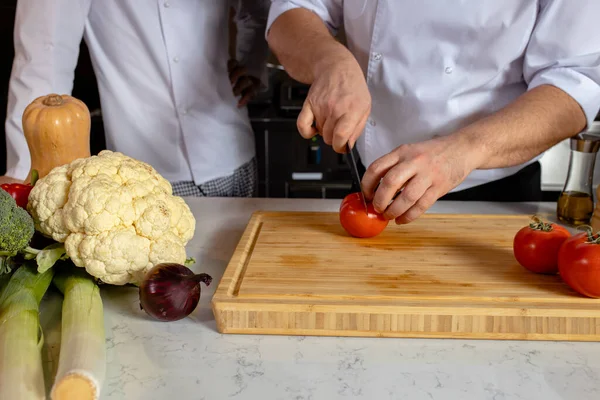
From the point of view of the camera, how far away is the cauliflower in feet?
2.62

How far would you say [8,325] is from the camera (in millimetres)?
700

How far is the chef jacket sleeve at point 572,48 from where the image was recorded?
3.66 feet

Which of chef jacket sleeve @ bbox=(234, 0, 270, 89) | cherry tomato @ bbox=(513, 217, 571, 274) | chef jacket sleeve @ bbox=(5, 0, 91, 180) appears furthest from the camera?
chef jacket sleeve @ bbox=(234, 0, 270, 89)

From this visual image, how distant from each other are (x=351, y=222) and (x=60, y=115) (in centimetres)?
52

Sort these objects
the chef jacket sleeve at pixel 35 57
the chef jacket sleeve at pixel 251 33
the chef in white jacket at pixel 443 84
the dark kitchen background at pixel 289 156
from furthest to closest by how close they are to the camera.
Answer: the dark kitchen background at pixel 289 156 < the chef jacket sleeve at pixel 251 33 < the chef jacket sleeve at pixel 35 57 < the chef in white jacket at pixel 443 84

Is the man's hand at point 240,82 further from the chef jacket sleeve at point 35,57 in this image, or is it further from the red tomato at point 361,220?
the red tomato at point 361,220

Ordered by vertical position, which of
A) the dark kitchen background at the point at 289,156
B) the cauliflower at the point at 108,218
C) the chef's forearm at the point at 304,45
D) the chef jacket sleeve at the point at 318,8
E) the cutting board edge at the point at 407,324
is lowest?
the dark kitchen background at the point at 289,156

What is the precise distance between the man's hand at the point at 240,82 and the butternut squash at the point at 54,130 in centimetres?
72

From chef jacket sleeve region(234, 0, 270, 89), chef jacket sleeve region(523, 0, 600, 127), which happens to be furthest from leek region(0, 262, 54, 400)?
chef jacket sleeve region(234, 0, 270, 89)

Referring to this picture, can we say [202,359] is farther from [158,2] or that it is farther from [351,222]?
[158,2]

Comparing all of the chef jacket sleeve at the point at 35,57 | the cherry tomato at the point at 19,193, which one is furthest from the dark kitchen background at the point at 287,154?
the cherry tomato at the point at 19,193

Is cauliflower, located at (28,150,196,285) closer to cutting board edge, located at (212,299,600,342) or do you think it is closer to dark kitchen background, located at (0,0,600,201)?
cutting board edge, located at (212,299,600,342)

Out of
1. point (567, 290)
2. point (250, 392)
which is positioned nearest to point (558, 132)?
point (567, 290)

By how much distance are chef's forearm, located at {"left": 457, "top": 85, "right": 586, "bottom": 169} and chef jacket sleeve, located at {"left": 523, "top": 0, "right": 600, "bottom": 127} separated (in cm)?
2
